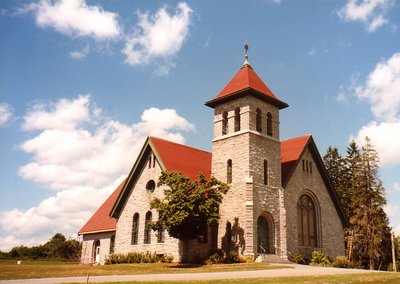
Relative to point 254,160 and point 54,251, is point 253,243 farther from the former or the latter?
point 54,251

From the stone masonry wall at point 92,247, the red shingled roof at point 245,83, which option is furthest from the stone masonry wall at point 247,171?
the stone masonry wall at point 92,247

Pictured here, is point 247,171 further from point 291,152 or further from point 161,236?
point 161,236

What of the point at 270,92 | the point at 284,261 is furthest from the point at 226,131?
the point at 284,261

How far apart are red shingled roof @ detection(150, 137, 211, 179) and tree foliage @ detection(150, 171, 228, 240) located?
448 cm

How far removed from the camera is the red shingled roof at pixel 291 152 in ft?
107

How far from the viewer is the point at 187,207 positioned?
24594 mm

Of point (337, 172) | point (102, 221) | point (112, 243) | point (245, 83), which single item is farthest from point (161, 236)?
point (337, 172)

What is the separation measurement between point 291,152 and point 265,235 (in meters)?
8.09

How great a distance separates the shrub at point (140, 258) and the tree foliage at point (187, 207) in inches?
124

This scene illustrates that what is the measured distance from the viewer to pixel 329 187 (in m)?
36.0

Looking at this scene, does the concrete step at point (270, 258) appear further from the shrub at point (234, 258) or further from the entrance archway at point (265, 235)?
the shrub at point (234, 258)

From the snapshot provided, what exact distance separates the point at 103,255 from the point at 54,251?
104 ft

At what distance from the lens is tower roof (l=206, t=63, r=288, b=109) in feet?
101

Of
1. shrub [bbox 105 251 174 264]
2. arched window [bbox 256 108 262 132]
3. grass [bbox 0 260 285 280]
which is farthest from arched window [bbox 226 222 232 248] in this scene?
arched window [bbox 256 108 262 132]
